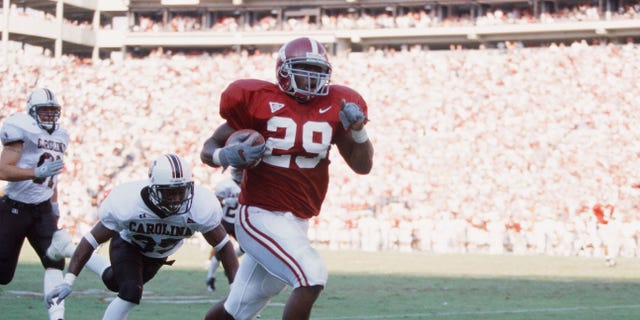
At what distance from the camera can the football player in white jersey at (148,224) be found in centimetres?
613

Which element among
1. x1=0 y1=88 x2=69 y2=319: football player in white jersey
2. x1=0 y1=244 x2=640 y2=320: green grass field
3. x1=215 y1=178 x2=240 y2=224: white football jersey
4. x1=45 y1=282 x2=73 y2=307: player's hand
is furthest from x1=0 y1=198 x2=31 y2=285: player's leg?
x1=215 y1=178 x2=240 y2=224: white football jersey

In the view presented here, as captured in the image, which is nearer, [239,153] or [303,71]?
[239,153]

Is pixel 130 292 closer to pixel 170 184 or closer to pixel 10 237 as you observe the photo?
pixel 170 184

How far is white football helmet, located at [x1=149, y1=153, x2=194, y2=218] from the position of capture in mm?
6094

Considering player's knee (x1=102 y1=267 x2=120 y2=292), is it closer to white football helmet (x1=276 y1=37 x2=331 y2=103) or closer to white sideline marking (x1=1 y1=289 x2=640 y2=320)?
white football helmet (x1=276 y1=37 x2=331 y2=103)

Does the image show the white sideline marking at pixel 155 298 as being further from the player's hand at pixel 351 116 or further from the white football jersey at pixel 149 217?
the player's hand at pixel 351 116

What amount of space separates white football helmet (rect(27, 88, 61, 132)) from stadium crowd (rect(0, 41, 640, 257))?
14132 mm

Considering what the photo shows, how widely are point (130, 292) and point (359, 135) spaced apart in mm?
1858

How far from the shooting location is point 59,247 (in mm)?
7781

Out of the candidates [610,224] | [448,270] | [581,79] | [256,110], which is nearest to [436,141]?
[581,79]

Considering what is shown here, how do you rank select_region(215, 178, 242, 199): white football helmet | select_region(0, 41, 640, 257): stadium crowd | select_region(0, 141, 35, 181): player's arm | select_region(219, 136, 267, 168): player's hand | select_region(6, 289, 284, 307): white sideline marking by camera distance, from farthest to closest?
select_region(0, 41, 640, 257): stadium crowd → select_region(215, 178, 242, 199): white football helmet → select_region(6, 289, 284, 307): white sideline marking → select_region(0, 141, 35, 181): player's arm → select_region(219, 136, 267, 168): player's hand

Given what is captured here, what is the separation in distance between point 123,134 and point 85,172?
2596 mm

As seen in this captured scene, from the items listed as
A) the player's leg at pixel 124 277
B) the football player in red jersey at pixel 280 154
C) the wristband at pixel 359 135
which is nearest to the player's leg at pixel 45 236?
the player's leg at pixel 124 277

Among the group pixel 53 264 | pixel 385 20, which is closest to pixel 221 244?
pixel 53 264
